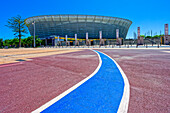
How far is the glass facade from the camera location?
74.5 meters

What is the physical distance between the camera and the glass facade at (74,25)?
74.5 m

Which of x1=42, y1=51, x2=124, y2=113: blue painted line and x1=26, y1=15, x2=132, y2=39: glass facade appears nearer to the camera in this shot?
x1=42, y1=51, x2=124, y2=113: blue painted line

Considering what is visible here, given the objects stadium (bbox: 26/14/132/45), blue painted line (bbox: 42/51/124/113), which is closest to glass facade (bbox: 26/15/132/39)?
stadium (bbox: 26/14/132/45)

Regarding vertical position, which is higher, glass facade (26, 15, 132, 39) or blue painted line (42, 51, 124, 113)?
glass facade (26, 15, 132, 39)

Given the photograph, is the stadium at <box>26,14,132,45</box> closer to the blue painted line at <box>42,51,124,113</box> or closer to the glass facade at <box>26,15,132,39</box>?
the glass facade at <box>26,15,132,39</box>

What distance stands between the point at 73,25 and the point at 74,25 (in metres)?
0.75

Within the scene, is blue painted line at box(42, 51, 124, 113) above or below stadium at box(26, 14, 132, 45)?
below

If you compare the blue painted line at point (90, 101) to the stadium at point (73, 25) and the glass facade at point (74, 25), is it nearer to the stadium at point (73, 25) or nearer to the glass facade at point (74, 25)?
the stadium at point (73, 25)

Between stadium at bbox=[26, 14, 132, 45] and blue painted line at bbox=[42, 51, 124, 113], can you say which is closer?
blue painted line at bbox=[42, 51, 124, 113]

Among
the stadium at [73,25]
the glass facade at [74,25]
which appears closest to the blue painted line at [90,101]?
the stadium at [73,25]

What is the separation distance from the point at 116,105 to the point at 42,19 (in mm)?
84606

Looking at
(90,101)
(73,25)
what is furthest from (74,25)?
(90,101)

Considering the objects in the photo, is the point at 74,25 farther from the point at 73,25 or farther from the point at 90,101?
the point at 90,101

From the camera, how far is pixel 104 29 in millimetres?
82812
